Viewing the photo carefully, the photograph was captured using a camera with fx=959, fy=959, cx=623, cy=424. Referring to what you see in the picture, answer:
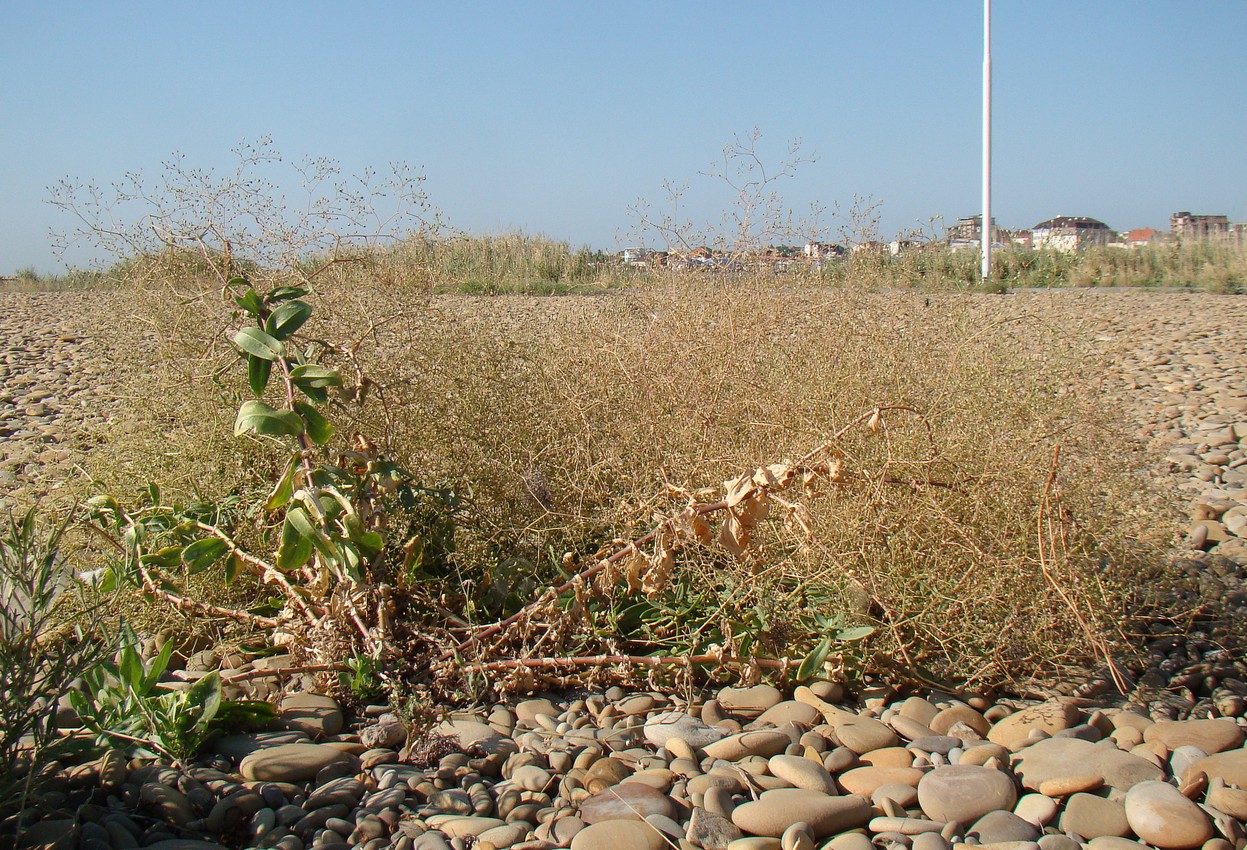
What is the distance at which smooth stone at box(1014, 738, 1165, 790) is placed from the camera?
1.97 m

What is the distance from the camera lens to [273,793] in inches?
76.2

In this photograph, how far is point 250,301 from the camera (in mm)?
2211

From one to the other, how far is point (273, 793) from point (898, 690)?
1501 mm

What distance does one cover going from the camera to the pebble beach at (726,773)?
70.9 inches

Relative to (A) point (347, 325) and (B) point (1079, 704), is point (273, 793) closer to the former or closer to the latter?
(A) point (347, 325)

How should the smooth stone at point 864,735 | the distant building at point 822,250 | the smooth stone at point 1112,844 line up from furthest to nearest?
the distant building at point 822,250 → the smooth stone at point 864,735 → the smooth stone at point 1112,844

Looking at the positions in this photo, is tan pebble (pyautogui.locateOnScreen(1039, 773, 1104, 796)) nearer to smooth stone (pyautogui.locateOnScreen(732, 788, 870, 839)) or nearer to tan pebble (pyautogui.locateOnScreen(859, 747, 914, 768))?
tan pebble (pyautogui.locateOnScreen(859, 747, 914, 768))

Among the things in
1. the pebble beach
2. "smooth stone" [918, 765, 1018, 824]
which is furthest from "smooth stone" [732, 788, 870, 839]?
"smooth stone" [918, 765, 1018, 824]

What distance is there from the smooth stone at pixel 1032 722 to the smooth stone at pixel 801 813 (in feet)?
1.49

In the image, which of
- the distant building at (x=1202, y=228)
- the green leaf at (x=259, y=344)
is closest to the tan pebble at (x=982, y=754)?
the green leaf at (x=259, y=344)

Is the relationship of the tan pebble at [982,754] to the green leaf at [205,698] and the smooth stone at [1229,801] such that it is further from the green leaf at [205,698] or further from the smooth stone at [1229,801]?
the green leaf at [205,698]

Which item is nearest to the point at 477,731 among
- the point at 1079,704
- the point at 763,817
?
the point at 763,817

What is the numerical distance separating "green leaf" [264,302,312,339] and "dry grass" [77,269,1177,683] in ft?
1.56

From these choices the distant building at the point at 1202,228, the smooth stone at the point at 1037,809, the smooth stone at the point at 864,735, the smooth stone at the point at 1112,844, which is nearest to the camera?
the smooth stone at the point at 1112,844
